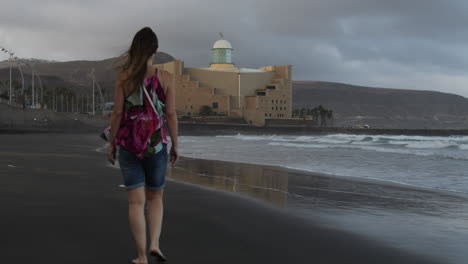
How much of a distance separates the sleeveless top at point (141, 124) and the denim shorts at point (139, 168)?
0.16 feet

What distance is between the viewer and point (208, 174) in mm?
11719

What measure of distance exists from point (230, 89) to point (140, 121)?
89.0 metres

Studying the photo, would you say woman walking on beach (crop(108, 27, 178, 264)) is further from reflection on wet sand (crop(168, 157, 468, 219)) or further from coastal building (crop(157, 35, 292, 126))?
coastal building (crop(157, 35, 292, 126))

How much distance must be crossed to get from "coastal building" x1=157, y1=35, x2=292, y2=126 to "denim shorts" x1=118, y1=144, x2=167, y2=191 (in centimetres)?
8481

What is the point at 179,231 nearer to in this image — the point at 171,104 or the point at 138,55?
the point at 171,104

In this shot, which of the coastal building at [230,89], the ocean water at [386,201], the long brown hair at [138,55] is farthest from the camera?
the coastal building at [230,89]

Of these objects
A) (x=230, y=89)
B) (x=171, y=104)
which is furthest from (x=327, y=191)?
(x=230, y=89)

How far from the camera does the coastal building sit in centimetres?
8981

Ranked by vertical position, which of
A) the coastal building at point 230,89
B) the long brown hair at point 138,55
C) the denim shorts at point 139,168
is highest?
the coastal building at point 230,89

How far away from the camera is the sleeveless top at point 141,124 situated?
11.8ft

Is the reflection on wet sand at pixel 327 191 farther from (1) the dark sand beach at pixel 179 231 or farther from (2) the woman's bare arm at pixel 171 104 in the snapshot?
(2) the woman's bare arm at pixel 171 104

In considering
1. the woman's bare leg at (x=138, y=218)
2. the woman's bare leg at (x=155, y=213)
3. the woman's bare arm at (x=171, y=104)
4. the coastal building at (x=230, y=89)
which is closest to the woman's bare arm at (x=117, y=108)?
the woman's bare arm at (x=171, y=104)

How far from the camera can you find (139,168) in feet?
12.0

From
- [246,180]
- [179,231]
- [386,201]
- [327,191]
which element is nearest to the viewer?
[179,231]
